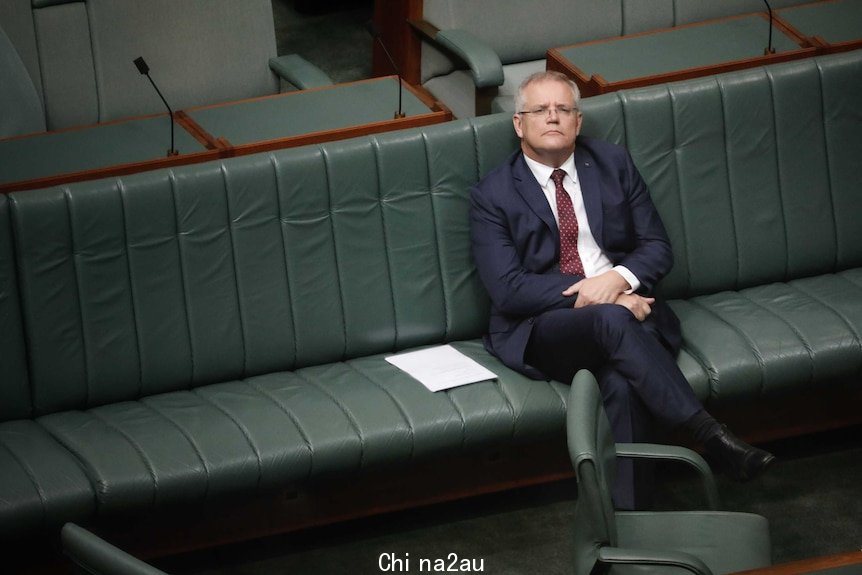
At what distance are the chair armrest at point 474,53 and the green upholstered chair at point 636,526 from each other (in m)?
1.70

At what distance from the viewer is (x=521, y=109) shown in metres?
3.60

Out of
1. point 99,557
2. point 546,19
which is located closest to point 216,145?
point 546,19

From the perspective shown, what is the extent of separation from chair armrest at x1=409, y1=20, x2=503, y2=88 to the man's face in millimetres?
636

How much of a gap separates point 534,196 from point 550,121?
0.63ft

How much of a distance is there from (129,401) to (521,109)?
1229 millimetres

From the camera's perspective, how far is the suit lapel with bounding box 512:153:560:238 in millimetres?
3514

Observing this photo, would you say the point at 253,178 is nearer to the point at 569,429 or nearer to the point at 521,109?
the point at 521,109

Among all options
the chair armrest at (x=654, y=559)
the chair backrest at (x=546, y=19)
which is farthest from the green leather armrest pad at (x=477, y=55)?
the chair armrest at (x=654, y=559)

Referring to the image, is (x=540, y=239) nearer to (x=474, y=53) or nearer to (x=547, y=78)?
(x=547, y=78)

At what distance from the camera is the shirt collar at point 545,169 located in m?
3.57

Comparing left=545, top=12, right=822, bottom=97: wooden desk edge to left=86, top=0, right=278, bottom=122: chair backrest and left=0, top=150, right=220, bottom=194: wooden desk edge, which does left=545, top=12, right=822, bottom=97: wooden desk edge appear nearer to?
left=86, top=0, right=278, bottom=122: chair backrest

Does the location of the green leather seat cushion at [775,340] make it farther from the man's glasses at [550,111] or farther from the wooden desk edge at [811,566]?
the wooden desk edge at [811,566]

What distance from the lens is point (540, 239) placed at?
3.53m

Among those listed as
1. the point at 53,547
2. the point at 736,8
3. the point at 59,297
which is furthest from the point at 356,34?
the point at 53,547
